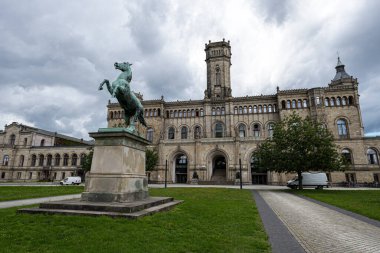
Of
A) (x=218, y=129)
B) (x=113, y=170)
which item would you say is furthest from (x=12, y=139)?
(x=113, y=170)

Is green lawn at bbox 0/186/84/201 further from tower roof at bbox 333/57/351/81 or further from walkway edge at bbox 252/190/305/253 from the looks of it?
tower roof at bbox 333/57/351/81

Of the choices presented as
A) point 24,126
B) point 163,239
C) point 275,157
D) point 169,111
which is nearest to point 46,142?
point 24,126

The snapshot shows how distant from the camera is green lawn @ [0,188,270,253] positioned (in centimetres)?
505

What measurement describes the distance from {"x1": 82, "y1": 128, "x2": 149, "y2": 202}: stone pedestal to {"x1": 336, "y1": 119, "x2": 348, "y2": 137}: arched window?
4926cm

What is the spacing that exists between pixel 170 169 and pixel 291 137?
2759 centimetres

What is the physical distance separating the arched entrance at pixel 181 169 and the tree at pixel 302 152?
2392 cm

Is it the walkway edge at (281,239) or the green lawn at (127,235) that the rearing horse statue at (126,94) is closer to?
the green lawn at (127,235)

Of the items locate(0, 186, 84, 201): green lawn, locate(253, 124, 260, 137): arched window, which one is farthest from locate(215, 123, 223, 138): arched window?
locate(0, 186, 84, 201): green lawn

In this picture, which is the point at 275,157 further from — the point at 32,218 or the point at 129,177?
the point at 32,218

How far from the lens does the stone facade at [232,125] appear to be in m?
44.7

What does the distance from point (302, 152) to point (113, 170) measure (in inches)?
938

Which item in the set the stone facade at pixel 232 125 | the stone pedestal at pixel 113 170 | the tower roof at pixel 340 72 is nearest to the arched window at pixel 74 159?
the stone facade at pixel 232 125

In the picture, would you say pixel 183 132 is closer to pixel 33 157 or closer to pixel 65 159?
pixel 65 159

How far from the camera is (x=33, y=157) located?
6116 cm
